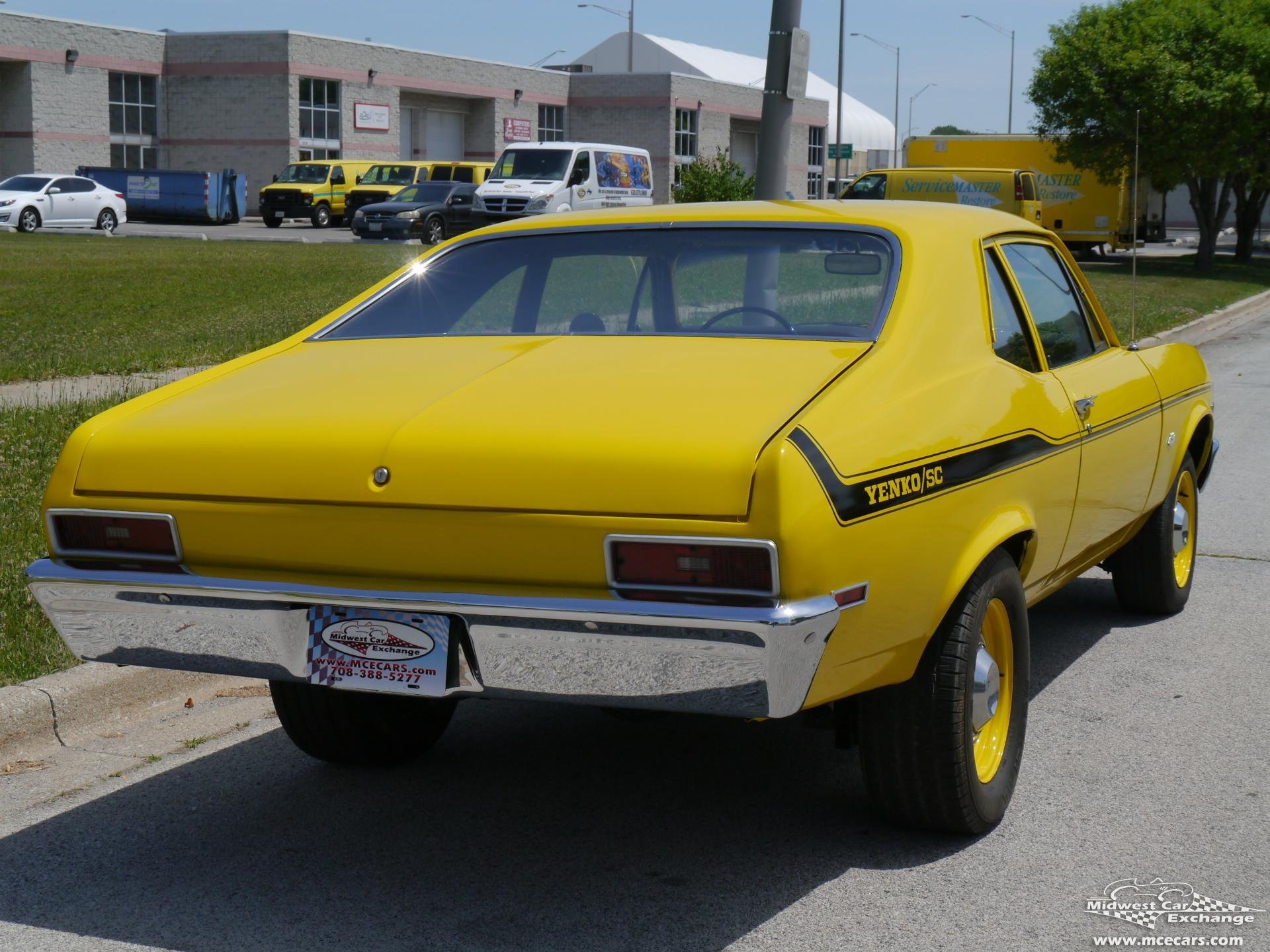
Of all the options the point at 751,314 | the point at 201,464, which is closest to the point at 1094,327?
the point at 751,314

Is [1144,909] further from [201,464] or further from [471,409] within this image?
[201,464]

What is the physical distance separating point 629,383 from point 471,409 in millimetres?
366

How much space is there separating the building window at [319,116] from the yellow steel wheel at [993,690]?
2084 inches

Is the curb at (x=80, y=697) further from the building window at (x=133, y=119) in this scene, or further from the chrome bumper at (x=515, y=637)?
the building window at (x=133, y=119)

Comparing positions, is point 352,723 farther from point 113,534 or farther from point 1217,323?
point 1217,323

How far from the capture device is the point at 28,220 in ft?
118

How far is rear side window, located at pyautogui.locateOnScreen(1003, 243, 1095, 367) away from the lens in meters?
4.65

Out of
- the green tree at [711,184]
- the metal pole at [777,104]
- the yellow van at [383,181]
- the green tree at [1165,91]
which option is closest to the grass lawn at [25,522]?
the metal pole at [777,104]

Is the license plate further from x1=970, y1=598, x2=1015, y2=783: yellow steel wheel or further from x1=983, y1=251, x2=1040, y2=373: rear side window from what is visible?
x1=983, y1=251, x2=1040, y2=373: rear side window

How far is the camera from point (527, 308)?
14.7ft

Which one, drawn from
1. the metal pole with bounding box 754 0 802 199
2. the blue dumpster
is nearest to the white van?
the blue dumpster

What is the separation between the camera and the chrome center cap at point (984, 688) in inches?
150

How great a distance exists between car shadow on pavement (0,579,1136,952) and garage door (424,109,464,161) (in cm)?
5881

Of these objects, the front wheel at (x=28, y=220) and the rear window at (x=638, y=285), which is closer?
the rear window at (x=638, y=285)
